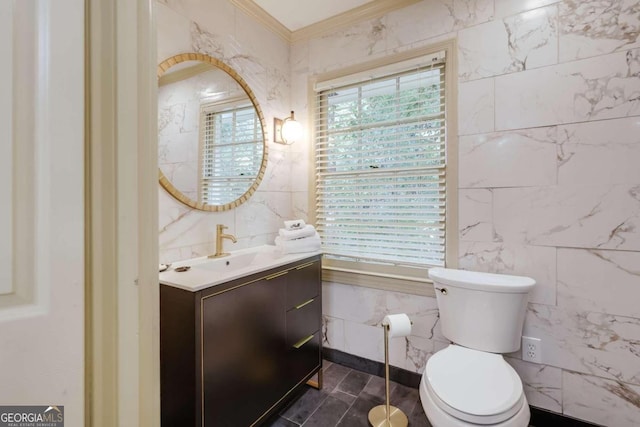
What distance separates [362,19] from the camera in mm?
2098

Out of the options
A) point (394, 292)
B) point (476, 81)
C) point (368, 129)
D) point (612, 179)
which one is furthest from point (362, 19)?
point (394, 292)

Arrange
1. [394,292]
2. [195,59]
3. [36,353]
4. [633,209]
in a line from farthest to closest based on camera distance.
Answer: [394,292]
[195,59]
[633,209]
[36,353]

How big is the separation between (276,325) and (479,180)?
1.47m

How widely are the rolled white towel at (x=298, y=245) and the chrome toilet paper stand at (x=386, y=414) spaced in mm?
647

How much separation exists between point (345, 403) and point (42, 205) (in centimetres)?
192

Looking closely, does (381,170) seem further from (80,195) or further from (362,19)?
(80,195)

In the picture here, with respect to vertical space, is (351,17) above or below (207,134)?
above

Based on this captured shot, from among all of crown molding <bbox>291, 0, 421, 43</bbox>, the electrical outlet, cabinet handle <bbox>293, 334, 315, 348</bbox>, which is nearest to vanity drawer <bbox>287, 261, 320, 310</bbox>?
cabinet handle <bbox>293, 334, 315, 348</bbox>

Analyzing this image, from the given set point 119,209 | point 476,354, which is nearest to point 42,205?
point 119,209

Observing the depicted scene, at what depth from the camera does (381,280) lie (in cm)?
204

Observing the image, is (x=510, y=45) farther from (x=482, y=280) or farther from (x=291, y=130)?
(x=291, y=130)

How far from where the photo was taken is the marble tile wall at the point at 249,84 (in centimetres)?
158

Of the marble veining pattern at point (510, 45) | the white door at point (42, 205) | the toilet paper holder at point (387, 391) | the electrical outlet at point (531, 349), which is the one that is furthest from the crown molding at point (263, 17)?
the electrical outlet at point (531, 349)

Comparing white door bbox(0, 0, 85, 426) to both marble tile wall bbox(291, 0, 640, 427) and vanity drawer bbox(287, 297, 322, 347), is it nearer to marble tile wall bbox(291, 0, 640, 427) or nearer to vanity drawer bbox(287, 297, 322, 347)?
vanity drawer bbox(287, 297, 322, 347)
